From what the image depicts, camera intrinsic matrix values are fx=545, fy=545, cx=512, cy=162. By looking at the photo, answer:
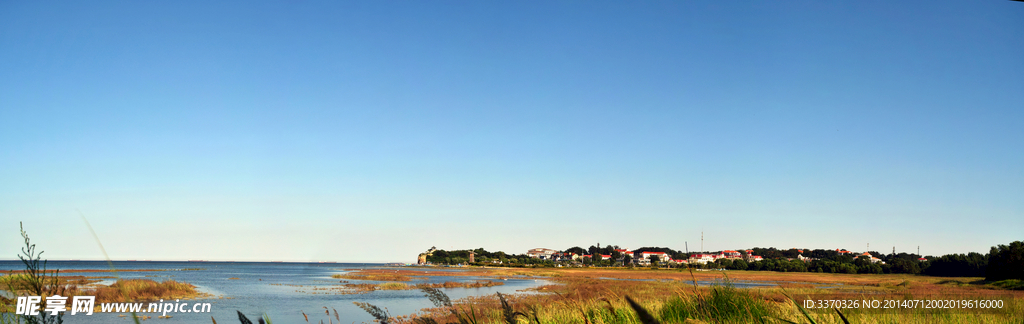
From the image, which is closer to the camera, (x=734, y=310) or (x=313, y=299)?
(x=734, y=310)

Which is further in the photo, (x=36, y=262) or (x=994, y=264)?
(x=994, y=264)

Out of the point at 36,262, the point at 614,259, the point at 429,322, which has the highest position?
the point at 36,262

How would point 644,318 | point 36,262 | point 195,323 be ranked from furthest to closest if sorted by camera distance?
point 195,323 → point 36,262 → point 644,318

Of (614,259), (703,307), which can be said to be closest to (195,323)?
(703,307)

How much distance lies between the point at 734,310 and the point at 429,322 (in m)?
6.58

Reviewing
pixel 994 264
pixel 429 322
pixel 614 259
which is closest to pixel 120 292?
pixel 429 322

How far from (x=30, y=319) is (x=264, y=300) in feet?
117

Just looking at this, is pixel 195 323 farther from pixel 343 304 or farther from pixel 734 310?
pixel 734 310

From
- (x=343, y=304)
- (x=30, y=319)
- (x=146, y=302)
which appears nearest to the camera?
(x=30, y=319)

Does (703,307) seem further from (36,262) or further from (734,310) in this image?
(36,262)

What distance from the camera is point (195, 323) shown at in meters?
22.5

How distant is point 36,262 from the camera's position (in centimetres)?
309

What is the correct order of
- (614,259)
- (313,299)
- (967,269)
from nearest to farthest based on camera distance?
(313,299), (967,269), (614,259)

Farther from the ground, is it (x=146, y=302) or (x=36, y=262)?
(x=36, y=262)
